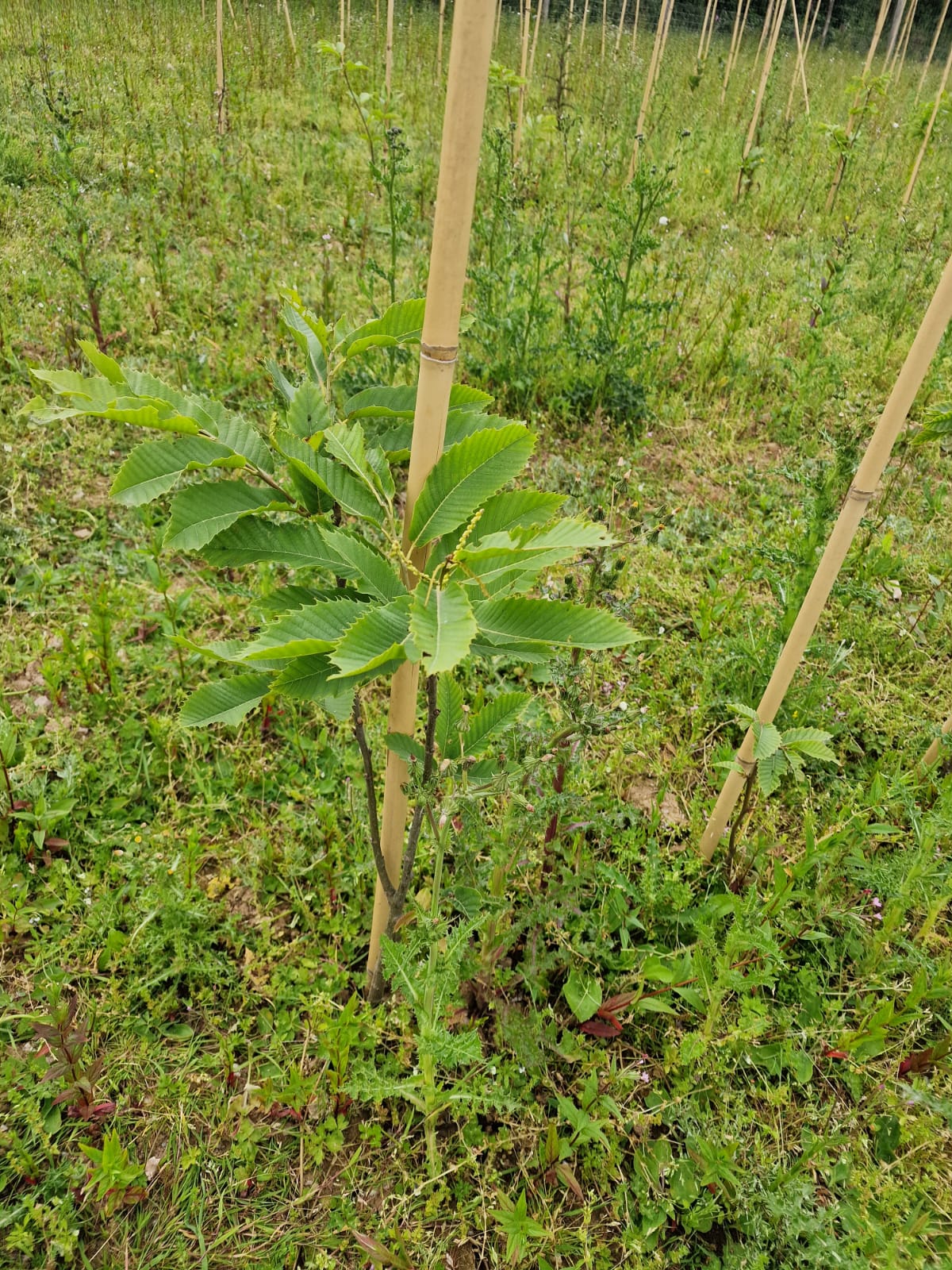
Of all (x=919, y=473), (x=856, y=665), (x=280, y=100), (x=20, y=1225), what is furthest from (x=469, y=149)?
(x=280, y=100)

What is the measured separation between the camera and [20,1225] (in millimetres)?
1299

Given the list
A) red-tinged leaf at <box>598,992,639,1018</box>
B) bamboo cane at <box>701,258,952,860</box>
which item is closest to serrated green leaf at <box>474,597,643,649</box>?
bamboo cane at <box>701,258,952,860</box>

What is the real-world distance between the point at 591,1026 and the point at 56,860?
1.34m

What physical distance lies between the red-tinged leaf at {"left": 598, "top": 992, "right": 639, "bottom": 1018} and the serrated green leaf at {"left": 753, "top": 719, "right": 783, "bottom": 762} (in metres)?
0.59

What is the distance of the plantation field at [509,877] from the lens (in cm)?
140

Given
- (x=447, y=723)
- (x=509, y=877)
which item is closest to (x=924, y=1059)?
(x=509, y=877)

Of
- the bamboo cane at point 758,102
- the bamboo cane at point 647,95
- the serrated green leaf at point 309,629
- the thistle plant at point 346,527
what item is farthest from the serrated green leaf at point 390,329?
the bamboo cane at point 758,102

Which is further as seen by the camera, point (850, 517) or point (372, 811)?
point (850, 517)

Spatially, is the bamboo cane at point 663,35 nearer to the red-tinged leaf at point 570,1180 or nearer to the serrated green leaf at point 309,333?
the serrated green leaf at point 309,333

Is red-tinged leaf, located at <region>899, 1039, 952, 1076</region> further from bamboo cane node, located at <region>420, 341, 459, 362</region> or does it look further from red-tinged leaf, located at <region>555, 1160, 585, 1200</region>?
bamboo cane node, located at <region>420, 341, 459, 362</region>

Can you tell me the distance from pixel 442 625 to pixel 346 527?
0.92 ft

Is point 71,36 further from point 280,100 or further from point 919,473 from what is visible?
point 919,473

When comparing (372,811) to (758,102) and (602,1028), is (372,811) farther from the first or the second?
(758,102)

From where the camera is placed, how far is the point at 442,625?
76cm
